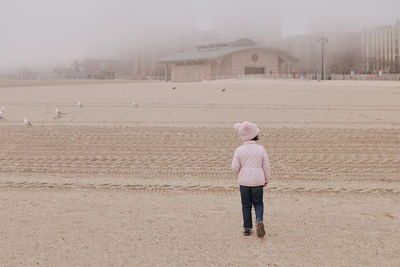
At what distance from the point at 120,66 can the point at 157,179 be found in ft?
282

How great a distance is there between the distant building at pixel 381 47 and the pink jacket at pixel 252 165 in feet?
188

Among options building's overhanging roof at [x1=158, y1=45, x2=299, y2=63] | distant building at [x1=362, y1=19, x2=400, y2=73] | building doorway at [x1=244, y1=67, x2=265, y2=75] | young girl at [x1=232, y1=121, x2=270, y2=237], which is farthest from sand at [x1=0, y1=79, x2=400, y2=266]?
distant building at [x1=362, y1=19, x2=400, y2=73]

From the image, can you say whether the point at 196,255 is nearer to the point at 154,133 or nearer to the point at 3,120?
the point at 154,133

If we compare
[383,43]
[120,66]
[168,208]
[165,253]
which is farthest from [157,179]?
[120,66]

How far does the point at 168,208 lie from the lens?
6348mm

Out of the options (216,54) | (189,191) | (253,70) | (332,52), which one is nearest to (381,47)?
(332,52)

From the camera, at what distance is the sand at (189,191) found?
15.5 feet

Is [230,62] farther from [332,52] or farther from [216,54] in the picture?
[332,52]

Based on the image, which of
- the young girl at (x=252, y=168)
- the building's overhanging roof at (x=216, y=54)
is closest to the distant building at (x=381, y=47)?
the building's overhanging roof at (x=216, y=54)

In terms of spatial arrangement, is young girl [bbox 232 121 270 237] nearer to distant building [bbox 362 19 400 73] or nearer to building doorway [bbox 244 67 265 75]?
building doorway [bbox 244 67 265 75]

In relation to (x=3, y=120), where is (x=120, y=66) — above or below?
above

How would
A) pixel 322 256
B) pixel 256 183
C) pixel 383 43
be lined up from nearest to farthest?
pixel 322 256, pixel 256 183, pixel 383 43

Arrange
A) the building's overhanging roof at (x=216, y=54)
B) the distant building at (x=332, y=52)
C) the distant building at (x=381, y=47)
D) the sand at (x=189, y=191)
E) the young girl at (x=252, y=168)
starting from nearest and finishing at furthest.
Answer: the sand at (x=189, y=191), the young girl at (x=252, y=168), the building's overhanging roof at (x=216, y=54), the distant building at (x=381, y=47), the distant building at (x=332, y=52)

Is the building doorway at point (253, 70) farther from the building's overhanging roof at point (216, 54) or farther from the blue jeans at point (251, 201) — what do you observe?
the blue jeans at point (251, 201)
